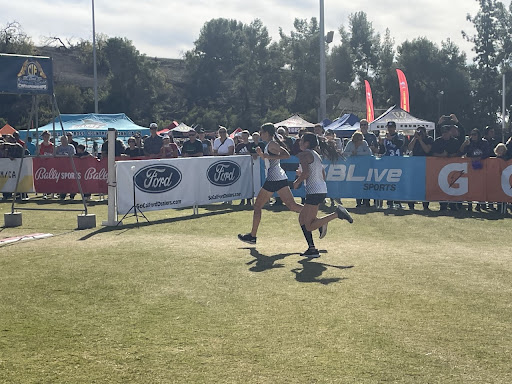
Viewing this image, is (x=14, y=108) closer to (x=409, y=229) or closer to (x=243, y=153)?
(x=243, y=153)

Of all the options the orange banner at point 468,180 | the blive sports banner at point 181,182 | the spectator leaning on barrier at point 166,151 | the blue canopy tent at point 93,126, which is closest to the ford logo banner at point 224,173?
the blive sports banner at point 181,182

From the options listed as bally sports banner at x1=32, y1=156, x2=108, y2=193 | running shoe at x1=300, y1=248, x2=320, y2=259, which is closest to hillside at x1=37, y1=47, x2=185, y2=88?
bally sports banner at x1=32, y1=156, x2=108, y2=193

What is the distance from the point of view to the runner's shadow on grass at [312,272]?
28.8ft

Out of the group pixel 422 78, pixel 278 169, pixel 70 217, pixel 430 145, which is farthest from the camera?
pixel 422 78

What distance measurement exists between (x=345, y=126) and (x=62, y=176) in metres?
15.9

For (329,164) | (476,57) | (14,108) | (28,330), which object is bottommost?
(28,330)

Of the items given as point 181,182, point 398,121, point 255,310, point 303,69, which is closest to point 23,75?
point 181,182

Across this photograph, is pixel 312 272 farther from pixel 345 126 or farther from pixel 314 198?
pixel 345 126

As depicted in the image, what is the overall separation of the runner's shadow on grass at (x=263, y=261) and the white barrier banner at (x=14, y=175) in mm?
10942

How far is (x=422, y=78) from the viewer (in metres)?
70.6

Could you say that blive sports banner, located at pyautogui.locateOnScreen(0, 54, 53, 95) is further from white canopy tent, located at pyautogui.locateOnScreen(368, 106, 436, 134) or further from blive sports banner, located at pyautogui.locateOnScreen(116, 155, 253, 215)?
white canopy tent, located at pyautogui.locateOnScreen(368, 106, 436, 134)

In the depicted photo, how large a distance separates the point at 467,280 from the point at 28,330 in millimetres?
5294

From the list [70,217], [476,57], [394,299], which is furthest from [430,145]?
[476,57]

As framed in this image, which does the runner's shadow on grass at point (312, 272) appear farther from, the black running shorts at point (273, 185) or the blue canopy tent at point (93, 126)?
the blue canopy tent at point (93, 126)
